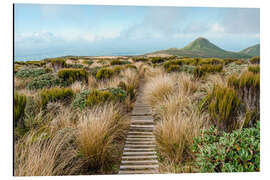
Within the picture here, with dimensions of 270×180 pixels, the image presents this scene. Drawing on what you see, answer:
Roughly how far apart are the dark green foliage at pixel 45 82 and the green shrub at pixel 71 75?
7.1 inches

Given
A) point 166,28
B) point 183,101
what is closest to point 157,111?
point 183,101

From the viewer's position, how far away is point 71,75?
4766mm

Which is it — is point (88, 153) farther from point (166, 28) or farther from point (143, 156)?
point (166, 28)

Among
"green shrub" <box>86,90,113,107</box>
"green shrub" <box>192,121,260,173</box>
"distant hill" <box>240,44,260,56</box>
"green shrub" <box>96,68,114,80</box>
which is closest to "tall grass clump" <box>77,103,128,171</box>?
"green shrub" <box>86,90,113,107</box>

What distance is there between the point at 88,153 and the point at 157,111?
1.64 metres

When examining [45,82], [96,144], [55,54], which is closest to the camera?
[96,144]

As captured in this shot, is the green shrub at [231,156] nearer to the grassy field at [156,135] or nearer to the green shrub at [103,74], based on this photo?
the grassy field at [156,135]

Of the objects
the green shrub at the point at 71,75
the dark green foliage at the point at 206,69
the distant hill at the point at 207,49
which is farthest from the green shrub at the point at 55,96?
the dark green foliage at the point at 206,69

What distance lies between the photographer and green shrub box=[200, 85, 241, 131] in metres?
2.33

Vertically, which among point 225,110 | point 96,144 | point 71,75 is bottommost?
point 96,144

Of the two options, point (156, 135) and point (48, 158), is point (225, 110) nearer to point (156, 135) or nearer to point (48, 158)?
point (156, 135)

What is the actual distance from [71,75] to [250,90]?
406 cm

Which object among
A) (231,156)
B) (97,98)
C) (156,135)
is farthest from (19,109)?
(231,156)
